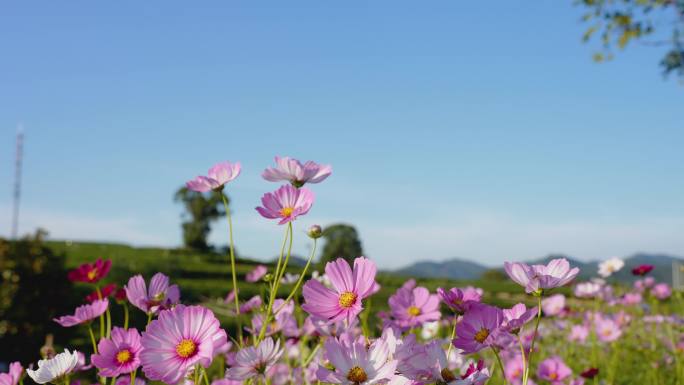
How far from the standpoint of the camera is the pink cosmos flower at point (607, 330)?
3.34 meters

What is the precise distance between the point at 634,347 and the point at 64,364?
4.00 metres

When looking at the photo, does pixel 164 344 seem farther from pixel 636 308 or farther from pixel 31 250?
pixel 31 250

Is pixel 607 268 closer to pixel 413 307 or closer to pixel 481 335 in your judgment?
pixel 413 307

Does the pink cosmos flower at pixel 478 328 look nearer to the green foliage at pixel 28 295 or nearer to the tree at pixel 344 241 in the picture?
the green foliage at pixel 28 295

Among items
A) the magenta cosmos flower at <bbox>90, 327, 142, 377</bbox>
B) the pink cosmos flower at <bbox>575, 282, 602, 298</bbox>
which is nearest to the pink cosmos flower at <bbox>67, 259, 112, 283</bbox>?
the magenta cosmos flower at <bbox>90, 327, 142, 377</bbox>

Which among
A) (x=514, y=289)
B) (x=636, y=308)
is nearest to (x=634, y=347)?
(x=636, y=308)

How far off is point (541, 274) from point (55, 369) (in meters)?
0.91

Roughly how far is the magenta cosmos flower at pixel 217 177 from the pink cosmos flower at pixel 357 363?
49 centimetres

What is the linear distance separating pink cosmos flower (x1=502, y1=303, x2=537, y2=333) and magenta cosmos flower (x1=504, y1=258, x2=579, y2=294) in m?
0.04

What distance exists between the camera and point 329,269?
1.04 metres

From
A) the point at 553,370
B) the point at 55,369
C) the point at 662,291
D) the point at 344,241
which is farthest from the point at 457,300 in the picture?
the point at 344,241

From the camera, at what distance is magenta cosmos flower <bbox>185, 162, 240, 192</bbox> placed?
1343 mm

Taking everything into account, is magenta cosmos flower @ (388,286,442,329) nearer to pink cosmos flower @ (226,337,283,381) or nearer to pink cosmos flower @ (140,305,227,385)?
pink cosmos flower @ (226,337,283,381)

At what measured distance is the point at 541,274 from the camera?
1085 mm
